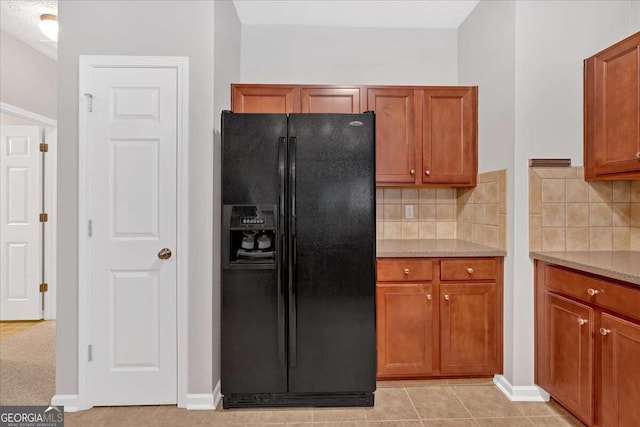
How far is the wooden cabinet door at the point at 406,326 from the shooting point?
254 cm

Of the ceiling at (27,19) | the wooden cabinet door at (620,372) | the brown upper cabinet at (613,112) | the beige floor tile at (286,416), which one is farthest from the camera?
the ceiling at (27,19)

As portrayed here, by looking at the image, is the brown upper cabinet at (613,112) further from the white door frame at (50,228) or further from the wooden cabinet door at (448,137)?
the white door frame at (50,228)

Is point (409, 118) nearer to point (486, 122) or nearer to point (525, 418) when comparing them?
point (486, 122)

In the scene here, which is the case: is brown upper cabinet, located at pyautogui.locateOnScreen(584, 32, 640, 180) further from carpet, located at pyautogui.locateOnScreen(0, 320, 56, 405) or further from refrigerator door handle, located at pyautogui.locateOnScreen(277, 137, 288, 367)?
carpet, located at pyautogui.locateOnScreen(0, 320, 56, 405)

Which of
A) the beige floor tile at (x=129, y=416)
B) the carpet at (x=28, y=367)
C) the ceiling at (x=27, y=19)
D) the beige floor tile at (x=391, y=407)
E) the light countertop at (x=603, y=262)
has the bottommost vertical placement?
the beige floor tile at (x=391, y=407)

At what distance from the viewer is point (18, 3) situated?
9.20 ft

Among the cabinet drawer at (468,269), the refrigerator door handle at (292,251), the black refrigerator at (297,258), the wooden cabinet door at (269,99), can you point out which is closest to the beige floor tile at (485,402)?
the black refrigerator at (297,258)

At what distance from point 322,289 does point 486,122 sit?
1742 millimetres

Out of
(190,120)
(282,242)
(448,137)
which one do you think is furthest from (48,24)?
(448,137)

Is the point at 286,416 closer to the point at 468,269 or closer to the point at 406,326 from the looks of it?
the point at 406,326

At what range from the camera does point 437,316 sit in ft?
8.37

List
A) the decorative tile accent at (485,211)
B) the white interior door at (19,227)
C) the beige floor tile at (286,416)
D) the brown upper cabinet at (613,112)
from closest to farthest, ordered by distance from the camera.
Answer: the brown upper cabinet at (613,112)
the beige floor tile at (286,416)
the decorative tile accent at (485,211)
the white interior door at (19,227)

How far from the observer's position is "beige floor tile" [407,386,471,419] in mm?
2213

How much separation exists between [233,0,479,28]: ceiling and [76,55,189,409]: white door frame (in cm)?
105
